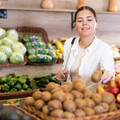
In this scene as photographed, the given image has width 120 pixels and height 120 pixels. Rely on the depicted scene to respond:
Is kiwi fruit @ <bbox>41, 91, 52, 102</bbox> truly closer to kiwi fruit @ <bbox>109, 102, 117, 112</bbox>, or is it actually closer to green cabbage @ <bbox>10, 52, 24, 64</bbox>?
kiwi fruit @ <bbox>109, 102, 117, 112</bbox>

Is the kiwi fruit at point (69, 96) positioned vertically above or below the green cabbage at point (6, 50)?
above

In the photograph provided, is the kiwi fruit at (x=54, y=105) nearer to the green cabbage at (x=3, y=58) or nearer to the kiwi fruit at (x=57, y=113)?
the kiwi fruit at (x=57, y=113)

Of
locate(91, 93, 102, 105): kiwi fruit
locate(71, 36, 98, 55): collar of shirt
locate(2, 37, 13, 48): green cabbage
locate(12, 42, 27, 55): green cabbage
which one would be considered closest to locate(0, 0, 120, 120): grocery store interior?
locate(12, 42, 27, 55): green cabbage

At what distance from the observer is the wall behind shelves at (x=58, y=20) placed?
12.2 ft

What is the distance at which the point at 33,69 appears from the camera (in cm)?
332

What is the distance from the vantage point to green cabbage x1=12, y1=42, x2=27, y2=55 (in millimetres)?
3326

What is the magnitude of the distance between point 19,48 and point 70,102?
2200 millimetres

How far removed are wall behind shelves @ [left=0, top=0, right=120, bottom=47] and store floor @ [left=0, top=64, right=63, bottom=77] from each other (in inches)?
30.0

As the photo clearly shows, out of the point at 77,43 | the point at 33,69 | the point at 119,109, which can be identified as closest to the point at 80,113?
the point at 119,109

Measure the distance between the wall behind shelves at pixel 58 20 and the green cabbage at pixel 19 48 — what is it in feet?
1.54

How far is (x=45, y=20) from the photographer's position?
3.93 metres

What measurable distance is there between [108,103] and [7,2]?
279cm

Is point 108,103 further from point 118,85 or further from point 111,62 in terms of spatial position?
point 111,62

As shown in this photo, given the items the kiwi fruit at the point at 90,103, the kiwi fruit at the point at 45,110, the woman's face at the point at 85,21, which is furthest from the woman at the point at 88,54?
the kiwi fruit at the point at 45,110
